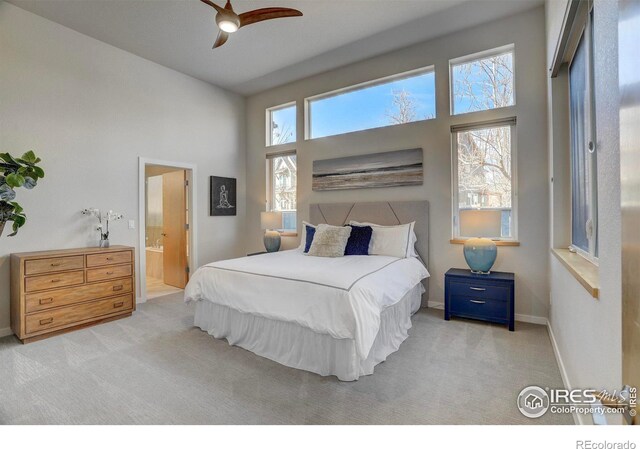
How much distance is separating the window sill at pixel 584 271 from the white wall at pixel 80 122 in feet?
15.7

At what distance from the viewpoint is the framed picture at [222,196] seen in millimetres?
5312

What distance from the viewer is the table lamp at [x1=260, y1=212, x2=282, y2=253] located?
5.00m

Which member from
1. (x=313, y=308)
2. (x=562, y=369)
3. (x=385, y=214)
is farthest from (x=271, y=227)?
(x=562, y=369)

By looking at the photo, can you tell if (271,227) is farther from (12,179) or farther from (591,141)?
(591,141)

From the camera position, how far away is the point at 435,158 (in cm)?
397

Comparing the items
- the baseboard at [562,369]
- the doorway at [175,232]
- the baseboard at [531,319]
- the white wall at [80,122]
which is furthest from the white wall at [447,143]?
the white wall at [80,122]

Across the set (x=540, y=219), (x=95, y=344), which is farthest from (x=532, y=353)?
(x=95, y=344)

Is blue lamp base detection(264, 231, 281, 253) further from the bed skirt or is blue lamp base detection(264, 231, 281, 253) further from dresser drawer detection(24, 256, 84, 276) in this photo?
dresser drawer detection(24, 256, 84, 276)

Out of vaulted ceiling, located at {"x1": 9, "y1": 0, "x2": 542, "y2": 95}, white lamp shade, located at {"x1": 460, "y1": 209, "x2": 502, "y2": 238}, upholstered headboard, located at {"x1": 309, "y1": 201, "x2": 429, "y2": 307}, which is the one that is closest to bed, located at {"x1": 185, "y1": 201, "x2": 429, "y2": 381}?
upholstered headboard, located at {"x1": 309, "y1": 201, "x2": 429, "y2": 307}

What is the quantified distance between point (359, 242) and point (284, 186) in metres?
2.24

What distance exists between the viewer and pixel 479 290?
10.8 feet

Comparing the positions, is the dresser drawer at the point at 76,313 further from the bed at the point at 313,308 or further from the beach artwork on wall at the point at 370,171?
the beach artwork on wall at the point at 370,171

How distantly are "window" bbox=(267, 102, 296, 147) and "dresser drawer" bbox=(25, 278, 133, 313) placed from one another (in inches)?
129

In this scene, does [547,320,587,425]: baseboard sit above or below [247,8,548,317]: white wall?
below
